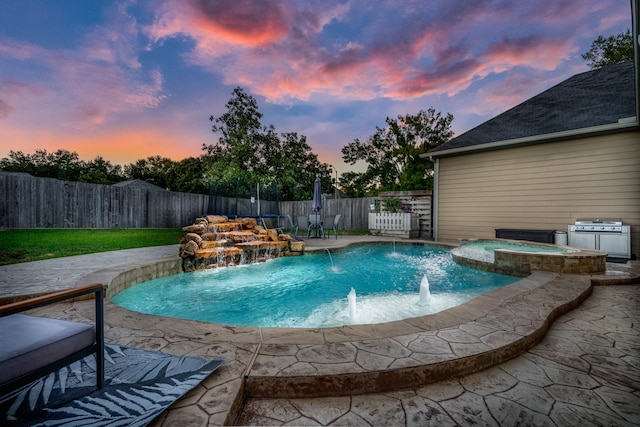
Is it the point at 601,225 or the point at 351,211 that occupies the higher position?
the point at 351,211

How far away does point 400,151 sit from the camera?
17.8m

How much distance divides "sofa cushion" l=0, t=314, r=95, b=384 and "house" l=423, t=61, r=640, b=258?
8.70 metres

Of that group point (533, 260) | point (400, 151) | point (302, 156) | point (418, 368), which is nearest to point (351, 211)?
point (302, 156)

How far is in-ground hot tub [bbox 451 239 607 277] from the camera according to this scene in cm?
368

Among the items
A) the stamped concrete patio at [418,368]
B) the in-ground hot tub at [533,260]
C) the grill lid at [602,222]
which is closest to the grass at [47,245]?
the stamped concrete patio at [418,368]

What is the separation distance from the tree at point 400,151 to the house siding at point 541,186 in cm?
833

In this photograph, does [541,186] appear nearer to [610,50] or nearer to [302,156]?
[302,156]

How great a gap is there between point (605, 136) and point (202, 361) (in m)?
8.81

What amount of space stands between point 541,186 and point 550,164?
579mm

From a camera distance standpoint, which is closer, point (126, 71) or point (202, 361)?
point (202, 361)

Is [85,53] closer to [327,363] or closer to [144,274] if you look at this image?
[144,274]

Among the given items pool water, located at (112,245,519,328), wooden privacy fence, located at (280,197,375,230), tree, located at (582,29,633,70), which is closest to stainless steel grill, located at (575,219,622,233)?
pool water, located at (112,245,519,328)

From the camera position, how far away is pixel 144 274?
4.05 meters

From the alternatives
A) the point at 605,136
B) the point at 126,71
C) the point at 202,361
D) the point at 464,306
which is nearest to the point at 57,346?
the point at 202,361
